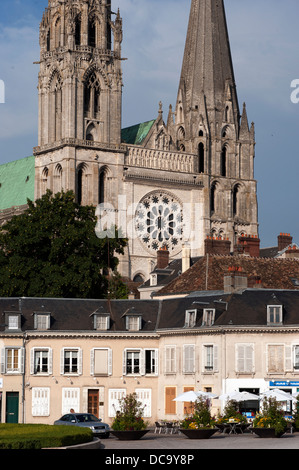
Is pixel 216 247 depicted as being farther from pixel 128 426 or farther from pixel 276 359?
pixel 128 426

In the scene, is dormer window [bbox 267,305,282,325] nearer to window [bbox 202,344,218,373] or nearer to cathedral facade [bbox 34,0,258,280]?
window [bbox 202,344,218,373]

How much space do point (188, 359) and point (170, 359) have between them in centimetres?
153

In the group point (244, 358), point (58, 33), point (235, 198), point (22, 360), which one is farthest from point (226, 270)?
point (235, 198)

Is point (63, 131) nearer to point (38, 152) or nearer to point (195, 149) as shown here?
point (38, 152)

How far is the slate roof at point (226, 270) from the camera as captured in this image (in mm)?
72438

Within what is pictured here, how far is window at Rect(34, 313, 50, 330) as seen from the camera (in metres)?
61.9

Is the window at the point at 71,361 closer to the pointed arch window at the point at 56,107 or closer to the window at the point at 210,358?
the window at the point at 210,358

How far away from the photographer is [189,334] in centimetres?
6059

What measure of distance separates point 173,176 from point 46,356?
5809cm

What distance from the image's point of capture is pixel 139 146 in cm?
11556

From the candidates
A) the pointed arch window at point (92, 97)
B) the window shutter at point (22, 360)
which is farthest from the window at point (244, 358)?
the pointed arch window at point (92, 97)
